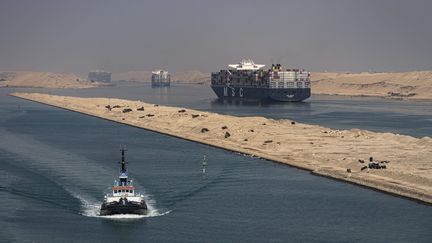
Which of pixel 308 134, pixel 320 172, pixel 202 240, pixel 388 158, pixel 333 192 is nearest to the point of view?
pixel 202 240

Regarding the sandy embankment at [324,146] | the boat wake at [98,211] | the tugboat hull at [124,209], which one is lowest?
the boat wake at [98,211]

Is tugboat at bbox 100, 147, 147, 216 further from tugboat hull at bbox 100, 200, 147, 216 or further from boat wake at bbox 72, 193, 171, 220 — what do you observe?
boat wake at bbox 72, 193, 171, 220

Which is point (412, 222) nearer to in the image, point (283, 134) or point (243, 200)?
point (243, 200)

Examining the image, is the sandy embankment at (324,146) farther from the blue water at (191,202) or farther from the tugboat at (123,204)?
the tugboat at (123,204)

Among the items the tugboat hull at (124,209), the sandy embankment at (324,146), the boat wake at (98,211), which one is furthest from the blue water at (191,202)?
the sandy embankment at (324,146)

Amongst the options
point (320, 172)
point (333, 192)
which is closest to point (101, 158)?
point (320, 172)

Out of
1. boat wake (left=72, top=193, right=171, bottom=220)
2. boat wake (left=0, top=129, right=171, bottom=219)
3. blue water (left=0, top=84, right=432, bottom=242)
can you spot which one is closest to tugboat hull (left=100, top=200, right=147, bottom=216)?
boat wake (left=72, top=193, right=171, bottom=220)

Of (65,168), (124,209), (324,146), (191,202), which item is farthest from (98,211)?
(324,146)

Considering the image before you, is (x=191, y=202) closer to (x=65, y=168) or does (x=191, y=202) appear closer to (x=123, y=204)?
(x=123, y=204)
